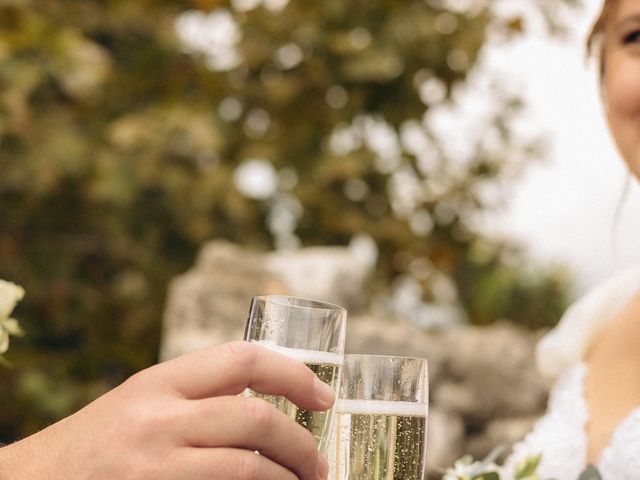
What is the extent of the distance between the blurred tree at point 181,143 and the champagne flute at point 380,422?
125 inches

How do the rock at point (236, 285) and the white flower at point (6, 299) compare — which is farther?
the rock at point (236, 285)

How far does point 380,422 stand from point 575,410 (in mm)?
1230

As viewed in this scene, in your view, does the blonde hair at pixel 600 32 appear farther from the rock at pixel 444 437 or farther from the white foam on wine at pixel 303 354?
the rock at pixel 444 437

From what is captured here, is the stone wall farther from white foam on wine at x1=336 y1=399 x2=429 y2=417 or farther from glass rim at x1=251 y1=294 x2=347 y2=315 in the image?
glass rim at x1=251 y1=294 x2=347 y2=315

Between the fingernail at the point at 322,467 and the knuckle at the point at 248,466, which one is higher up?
the fingernail at the point at 322,467

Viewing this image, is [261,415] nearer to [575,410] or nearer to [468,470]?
[468,470]

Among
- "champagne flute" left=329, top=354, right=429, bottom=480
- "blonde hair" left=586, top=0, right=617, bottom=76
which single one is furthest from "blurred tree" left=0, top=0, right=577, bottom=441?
"champagne flute" left=329, top=354, right=429, bottom=480

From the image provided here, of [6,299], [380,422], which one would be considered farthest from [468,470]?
[6,299]

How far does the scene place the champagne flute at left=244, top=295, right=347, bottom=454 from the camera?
969 mm

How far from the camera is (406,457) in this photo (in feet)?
3.75

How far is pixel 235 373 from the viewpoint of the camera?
2.74ft

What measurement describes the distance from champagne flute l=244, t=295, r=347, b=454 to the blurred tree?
130 inches

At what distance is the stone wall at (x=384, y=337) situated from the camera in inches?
177

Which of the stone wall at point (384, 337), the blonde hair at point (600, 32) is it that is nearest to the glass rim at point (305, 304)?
the blonde hair at point (600, 32)
